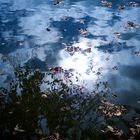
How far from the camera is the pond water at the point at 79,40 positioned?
1058 cm

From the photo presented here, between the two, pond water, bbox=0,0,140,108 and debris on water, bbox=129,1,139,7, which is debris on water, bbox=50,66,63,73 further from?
debris on water, bbox=129,1,139,7

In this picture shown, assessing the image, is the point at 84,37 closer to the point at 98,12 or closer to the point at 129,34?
the point at 129,34

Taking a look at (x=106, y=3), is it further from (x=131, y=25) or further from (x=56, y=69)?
(x=56, y=69)

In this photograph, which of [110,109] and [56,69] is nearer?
[110,109]

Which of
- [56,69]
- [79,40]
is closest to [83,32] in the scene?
[79,40]

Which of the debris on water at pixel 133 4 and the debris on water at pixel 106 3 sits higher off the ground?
the debris on water at pixel 106 3

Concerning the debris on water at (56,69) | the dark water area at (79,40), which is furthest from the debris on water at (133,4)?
the debris on water at (56,69)

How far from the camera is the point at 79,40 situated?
12969mm

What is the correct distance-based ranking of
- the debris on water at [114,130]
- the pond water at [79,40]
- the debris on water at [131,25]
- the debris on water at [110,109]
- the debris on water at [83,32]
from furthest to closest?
the debris on water at [131,25], the debris on water at [83,32], the pond water at [79,40], the debris on water at [110,109], the debris on water at [114,130]

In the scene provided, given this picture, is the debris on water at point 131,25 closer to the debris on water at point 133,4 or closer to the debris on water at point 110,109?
the debris on water at point 133,4

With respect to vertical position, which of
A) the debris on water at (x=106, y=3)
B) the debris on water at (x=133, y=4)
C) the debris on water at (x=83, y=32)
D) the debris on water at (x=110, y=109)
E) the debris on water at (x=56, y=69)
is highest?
the debris on water at (x=106, y=3)

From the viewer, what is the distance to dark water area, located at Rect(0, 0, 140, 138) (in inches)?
412

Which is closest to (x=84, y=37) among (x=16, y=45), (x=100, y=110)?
(x=16, y=45)

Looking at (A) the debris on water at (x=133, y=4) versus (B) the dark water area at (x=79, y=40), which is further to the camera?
(A) the debris on water at (x=133, y=4)
